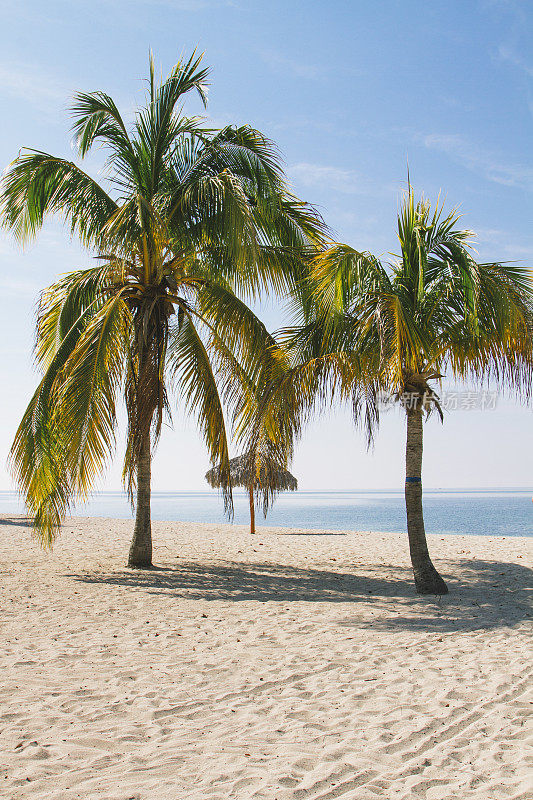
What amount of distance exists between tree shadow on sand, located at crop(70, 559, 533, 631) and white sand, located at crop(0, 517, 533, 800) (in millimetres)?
49

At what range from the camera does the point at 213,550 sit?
506 inches

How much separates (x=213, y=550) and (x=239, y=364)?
4.99m

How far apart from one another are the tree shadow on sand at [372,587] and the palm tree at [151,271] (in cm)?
118

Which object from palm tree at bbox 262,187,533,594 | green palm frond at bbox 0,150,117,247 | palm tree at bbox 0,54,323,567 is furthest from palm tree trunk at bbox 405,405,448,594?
green palm frond at bbox 0,150,117,247

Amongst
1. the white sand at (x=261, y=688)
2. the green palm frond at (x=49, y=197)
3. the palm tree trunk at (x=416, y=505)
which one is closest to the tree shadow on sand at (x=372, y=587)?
the white sand at (x=261, y=688)

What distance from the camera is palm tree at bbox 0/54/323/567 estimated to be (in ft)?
28.2

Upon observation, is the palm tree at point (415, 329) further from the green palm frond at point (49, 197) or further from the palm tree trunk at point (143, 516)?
the green palm frond at point (49, 197)

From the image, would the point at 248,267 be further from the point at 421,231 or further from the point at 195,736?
the point at 195,736

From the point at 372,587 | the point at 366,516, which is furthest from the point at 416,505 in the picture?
the point at 366,516

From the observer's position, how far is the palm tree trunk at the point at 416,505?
26.8 feet

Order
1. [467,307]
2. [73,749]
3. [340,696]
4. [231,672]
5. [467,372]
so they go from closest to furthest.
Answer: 1. [73,749]
2. [340,696]
3. [231,672]
4. [467,307]
5. [467,372]

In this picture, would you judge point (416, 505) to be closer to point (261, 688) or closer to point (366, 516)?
point (261, 688)

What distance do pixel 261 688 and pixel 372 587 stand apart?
14.9ft

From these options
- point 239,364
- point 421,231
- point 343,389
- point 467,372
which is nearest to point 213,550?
point 239,364
